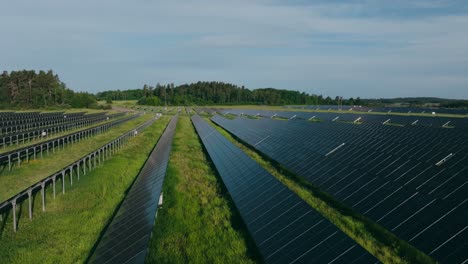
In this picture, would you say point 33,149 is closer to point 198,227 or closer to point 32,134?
point 32,134

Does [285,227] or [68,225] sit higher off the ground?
[285,227]

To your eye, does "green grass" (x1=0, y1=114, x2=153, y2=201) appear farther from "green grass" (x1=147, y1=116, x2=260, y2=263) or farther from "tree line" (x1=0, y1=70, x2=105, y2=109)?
"tree line" (x1=0, y1=70, x2=105, y2=109)

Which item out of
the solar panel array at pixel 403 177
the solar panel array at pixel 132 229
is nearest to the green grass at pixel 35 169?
the solar panel array at pixel 132 229

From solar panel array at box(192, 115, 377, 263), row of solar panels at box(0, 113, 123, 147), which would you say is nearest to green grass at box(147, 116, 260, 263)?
solar panel array at box(192, 115, 377, 263)

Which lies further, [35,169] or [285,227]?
[35,169]

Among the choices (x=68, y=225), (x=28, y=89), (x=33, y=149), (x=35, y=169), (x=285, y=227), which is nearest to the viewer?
(x=285, y=227)

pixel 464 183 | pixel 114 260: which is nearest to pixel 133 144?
pixel 114 260

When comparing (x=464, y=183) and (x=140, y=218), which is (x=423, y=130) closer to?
(x=464, y=183)

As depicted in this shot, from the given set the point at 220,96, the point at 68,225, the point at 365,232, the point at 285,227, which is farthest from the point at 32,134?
the point at 220,96
